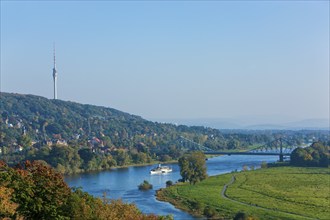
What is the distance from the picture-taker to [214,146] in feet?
309

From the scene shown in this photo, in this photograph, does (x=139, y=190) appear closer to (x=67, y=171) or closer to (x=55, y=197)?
(x=67, y=171)

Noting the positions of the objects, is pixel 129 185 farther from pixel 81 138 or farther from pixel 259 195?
pixel 81 138

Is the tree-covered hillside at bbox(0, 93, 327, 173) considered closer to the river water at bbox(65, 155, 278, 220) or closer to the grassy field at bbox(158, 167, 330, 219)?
the river water at bbox(65, 155, 278, 220)

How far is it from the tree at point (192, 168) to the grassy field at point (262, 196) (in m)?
0.75

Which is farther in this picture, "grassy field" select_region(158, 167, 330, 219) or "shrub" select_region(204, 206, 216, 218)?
→ "shrub" select_region(204, 206, 216, 218)

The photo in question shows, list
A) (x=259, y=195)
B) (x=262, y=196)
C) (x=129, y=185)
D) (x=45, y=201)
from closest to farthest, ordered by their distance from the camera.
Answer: (x=45, y=201), (x=262, y=196), (x=259, y=195), (x=129, y=185)

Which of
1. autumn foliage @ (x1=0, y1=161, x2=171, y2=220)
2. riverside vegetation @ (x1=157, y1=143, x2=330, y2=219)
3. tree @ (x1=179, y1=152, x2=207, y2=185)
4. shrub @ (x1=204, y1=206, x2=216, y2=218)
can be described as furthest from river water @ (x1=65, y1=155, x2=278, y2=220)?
autumn foliage @ (x1=0, y1=161, x2=171, y2=220)

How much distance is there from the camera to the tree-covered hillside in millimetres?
57406

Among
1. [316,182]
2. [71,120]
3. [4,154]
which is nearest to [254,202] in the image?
[316,182]

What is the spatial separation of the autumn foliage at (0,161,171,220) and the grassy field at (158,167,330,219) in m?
12.7

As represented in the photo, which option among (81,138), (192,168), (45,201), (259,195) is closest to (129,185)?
(192,168)

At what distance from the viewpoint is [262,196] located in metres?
33.0

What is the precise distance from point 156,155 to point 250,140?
42.3 m

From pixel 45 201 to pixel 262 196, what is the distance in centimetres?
2004
